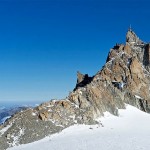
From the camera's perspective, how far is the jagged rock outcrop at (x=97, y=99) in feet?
Result: 186

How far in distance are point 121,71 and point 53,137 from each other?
3588cm

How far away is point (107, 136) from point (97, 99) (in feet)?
57.2

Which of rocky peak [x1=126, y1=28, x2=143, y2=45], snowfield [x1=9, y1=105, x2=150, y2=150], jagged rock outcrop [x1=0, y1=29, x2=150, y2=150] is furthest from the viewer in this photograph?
rocky peak [x1=126, y1=28, x2=143, y2=45]

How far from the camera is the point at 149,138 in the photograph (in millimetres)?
55000

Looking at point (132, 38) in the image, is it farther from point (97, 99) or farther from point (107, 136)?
point (107, 136)

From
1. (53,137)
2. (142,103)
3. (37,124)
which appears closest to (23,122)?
(37,124)

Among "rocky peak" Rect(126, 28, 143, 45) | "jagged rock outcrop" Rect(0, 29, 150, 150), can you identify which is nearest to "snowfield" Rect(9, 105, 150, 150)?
"jagged rock outcrop" Rect(0, 29, 150, 150)

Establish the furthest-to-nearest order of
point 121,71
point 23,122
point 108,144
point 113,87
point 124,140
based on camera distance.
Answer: point 121,71 < point 113,87 < point 23,122 < point 124,140 < point 108,144

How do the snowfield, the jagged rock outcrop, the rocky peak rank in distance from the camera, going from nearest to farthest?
the snowfield < the jagged rock outcrop < the rocky peak

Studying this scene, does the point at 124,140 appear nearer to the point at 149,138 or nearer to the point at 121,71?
the point at 149,138

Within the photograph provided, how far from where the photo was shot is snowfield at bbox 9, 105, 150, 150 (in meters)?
48.0

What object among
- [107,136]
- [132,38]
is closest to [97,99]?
[107,136]

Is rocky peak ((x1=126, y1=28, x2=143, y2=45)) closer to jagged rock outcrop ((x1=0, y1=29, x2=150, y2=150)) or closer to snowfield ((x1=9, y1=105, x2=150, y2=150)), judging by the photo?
jagged rock outcrop ((x1=0, y1=29, x2=150, y2=150))

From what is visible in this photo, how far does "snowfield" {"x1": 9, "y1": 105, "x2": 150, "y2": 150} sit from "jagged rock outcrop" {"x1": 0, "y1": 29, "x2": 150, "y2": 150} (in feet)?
Result: 6.45
